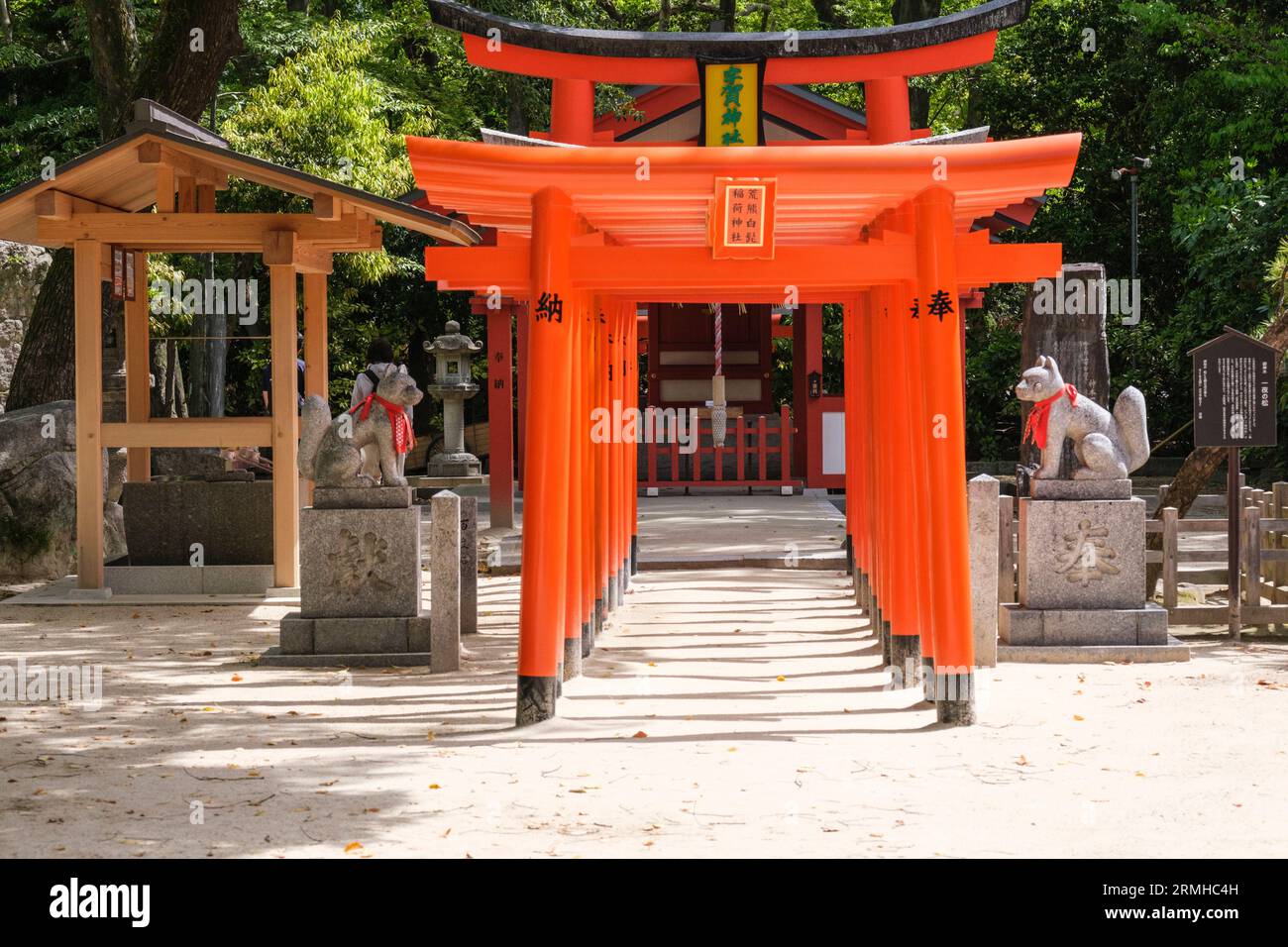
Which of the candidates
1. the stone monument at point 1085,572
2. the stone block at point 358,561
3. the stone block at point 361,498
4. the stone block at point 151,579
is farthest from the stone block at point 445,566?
the stone block at point 151,579

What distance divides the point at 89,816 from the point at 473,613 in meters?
5.18

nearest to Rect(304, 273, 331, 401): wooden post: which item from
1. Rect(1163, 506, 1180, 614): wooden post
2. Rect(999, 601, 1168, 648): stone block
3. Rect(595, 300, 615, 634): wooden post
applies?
Rect(595, 300, 615, 634): wooden post

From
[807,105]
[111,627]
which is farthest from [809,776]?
[807,105]

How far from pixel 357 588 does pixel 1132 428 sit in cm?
543

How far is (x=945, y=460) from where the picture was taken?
24.7 ft

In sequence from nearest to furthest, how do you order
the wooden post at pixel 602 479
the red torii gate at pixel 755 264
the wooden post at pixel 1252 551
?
1. the red torii gate at pixel 755 264
2. the wooden post at pixel 1252 551
3. the wooden post at pixel 602 479

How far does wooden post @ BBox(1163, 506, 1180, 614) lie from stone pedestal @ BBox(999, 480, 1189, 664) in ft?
2.46

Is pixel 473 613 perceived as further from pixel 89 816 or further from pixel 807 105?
pixel 807 105

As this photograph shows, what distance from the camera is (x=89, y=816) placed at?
575cm

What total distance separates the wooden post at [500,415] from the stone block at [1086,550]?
8.92m

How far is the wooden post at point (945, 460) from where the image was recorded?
295 inches

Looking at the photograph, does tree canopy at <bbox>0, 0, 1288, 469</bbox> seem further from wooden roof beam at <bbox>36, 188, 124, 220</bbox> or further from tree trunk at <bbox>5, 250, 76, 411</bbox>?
wooden roof beam at <bbox>36, 188, 124, 220</bbox>

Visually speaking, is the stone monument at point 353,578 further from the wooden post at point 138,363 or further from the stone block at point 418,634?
the wooden post at point 138,363

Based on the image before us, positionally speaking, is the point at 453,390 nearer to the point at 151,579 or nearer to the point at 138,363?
the point at 138,363
